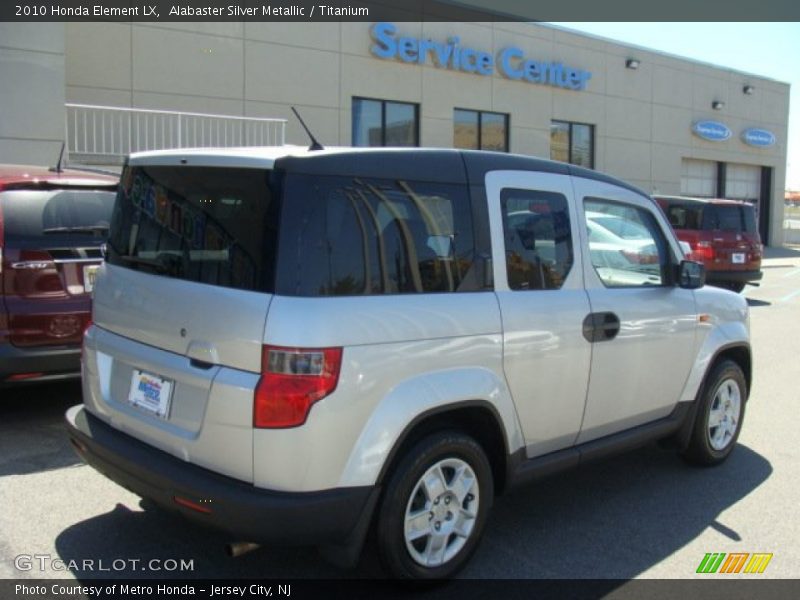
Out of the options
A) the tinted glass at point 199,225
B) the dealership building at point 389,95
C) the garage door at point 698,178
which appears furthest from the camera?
the garage door at point 698,178

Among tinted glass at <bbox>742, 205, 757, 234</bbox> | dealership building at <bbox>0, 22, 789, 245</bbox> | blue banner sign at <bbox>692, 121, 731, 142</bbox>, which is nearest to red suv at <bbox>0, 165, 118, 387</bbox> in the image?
dealership building at <bbox>0, 22, 789, 245</bbox>

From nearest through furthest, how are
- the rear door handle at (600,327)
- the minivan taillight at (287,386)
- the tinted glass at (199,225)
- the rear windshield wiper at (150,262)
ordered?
1. the minivan taillight at (287,386)
2. the tinted glass at (199,225)
3. the rear windshield wiper at (150,262)
4. the rear door handle at (600,327)

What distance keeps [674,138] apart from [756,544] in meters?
24.8

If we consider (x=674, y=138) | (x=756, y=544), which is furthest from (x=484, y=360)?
(x=674, y=138)

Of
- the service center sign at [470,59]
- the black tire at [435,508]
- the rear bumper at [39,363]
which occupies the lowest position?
the black tire at [435,508]

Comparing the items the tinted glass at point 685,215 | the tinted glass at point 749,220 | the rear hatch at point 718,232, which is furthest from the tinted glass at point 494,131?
the tinted glass at point 749,220

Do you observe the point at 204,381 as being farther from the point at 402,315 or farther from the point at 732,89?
the point at 732,89

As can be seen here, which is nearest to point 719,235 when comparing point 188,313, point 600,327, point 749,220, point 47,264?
point 749,220

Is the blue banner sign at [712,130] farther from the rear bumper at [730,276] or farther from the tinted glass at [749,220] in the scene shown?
the rear bumper at [730,276]

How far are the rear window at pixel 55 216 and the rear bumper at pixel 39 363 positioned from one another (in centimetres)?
72

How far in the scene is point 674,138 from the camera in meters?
26.5

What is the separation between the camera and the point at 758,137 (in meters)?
29.9

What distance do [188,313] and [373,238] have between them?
2.66 feet

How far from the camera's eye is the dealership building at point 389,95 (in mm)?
12969
